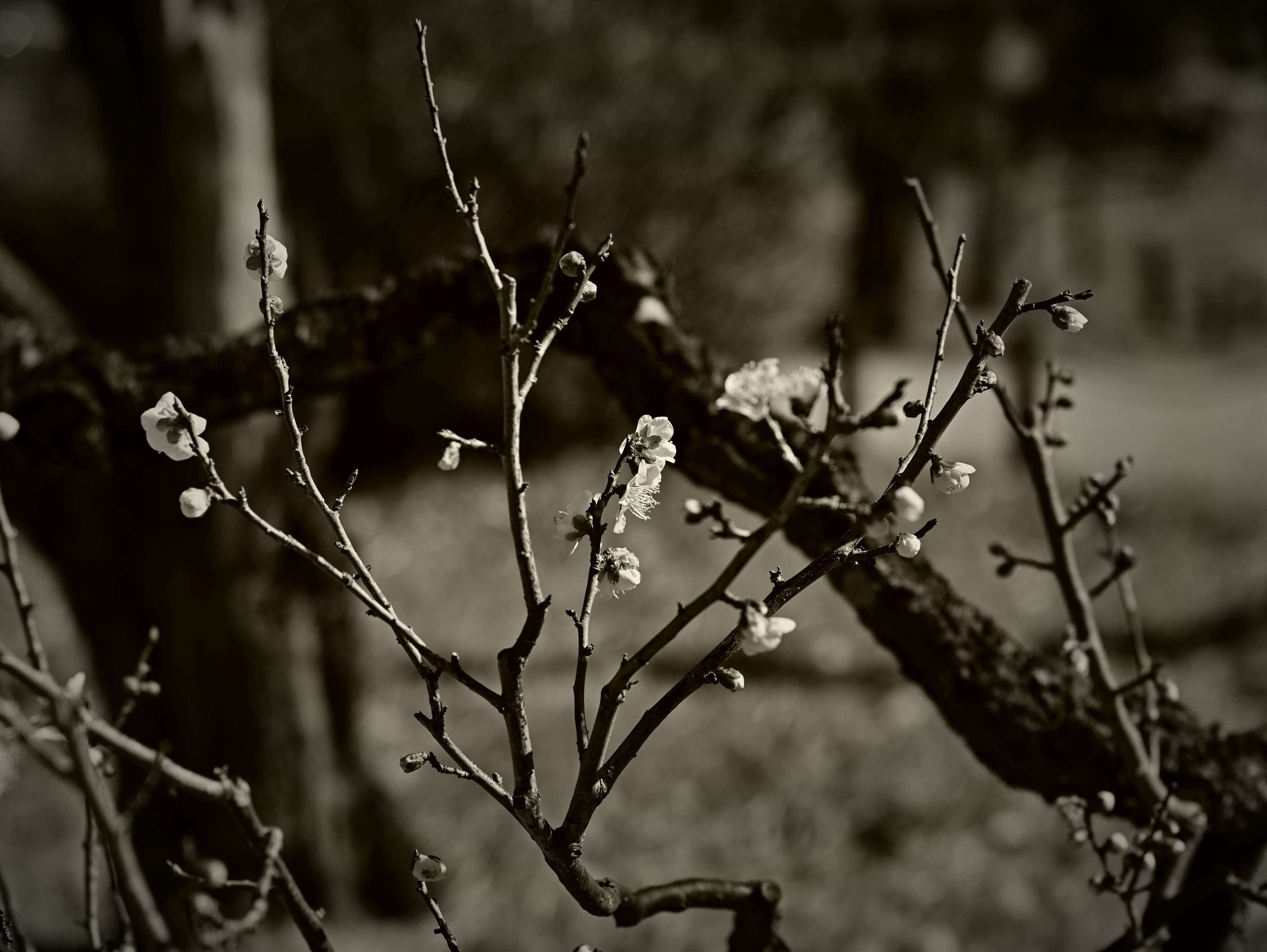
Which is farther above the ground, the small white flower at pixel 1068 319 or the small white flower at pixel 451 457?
the small white flower at pixel 1068 319

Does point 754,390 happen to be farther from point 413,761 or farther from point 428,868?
point 428,868

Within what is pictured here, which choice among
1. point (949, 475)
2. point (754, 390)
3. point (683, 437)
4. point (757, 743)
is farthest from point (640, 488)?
point (757, 743)

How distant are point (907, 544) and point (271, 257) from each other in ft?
1.99

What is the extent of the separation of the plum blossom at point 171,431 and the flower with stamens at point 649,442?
359 mm

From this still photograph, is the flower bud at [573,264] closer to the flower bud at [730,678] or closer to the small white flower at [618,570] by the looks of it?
the small white flower at [618,570]

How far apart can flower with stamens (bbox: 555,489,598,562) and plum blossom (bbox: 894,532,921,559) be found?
0.86 feet

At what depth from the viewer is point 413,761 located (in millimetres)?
804

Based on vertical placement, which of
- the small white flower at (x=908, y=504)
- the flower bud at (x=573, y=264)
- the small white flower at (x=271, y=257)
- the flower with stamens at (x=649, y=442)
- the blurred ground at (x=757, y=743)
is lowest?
the small white flower at (x=908, y=504)

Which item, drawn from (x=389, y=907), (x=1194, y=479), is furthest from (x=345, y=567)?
(x=1194, y=479)

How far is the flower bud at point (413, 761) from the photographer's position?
79 centimetres

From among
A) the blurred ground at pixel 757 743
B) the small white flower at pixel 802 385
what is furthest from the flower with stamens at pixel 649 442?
the blurred ground at pixel 757 743

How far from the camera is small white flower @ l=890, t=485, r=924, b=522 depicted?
659 millimetres

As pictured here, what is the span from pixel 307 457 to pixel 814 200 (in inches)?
208

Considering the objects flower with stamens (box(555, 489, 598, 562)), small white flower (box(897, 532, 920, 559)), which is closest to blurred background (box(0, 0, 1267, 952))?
flower with stamens (box(555, 489, 598, 562))
